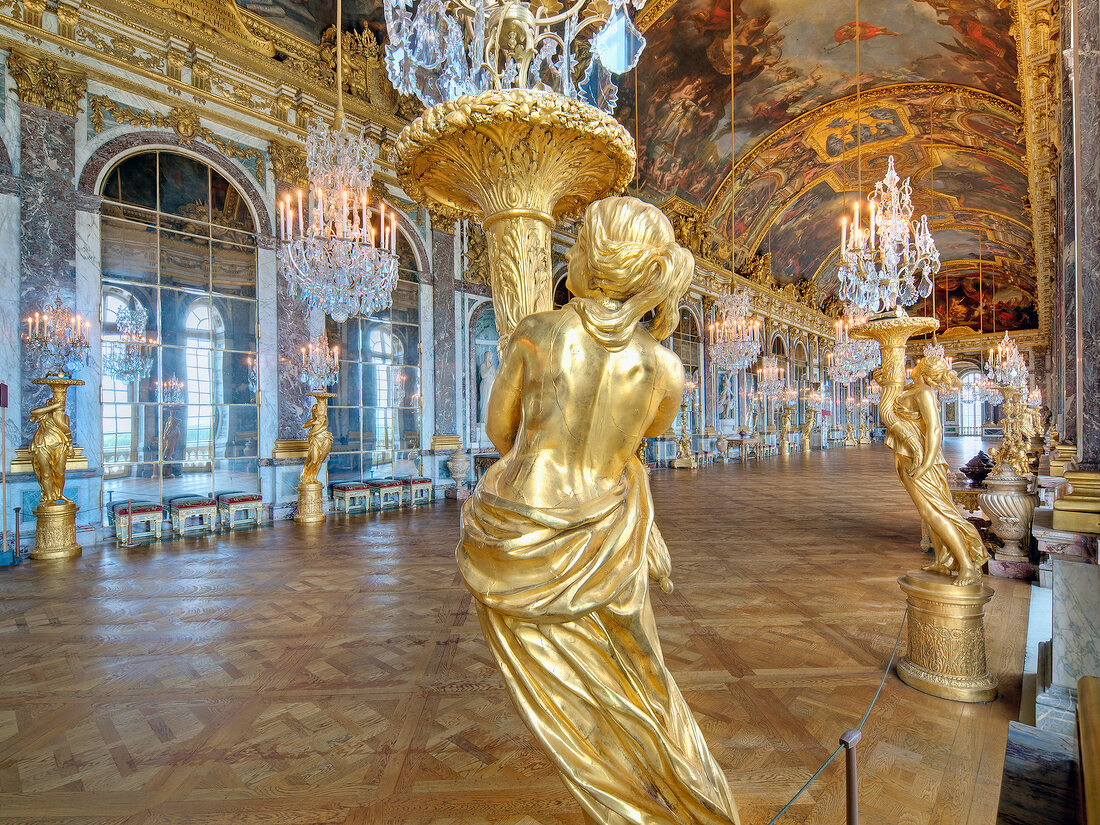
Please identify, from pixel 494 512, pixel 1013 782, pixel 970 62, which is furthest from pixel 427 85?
pixel 970 62

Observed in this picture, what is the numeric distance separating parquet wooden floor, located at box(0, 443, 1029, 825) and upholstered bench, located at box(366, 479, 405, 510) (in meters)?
3.72

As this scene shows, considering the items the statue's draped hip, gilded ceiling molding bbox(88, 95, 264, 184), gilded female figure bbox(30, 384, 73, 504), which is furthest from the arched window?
the statue's draped hip

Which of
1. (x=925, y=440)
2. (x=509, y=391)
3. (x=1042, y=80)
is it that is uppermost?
(x=1042, y=80)

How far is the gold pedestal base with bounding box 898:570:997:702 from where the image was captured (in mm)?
2703

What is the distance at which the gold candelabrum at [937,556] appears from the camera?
2.73 metres

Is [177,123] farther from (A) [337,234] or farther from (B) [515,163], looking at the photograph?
(B) [515,163]

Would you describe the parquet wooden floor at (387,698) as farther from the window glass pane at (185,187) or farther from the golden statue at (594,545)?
the window glass pane at (185,187)

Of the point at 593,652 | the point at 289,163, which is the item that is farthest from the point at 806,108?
the point at 593,652

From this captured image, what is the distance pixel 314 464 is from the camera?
8.09 metres

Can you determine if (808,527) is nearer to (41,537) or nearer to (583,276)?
(583,276)

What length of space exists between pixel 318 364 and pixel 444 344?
287 cm

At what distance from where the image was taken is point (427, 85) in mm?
2346

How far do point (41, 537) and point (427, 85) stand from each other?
6597 millimetres

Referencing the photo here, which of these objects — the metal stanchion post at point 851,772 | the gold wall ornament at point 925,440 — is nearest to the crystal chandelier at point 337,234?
the gold wall ornament at point 925,440
